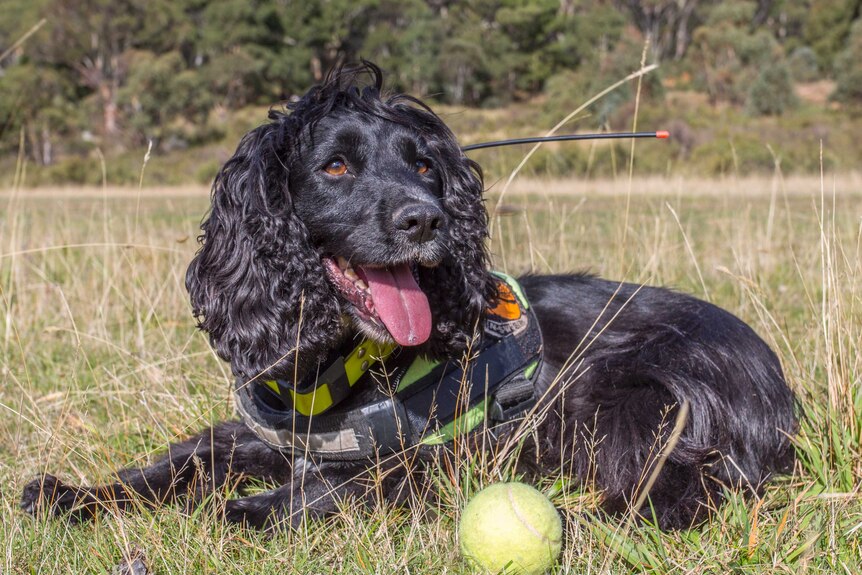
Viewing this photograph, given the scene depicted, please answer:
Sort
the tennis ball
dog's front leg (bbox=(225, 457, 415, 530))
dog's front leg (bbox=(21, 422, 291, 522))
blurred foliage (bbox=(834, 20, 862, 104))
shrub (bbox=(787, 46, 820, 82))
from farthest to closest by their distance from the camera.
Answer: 1. shrub (bbox=(787, 46, 820, 82))
2. blurred foliage (bbox=(834, 20, 862, 104))
3. dog's front leg (bbox=(21, 422, 291, 522))
4. dog's front leg (bbox=(225, 457, 415, 530))
5. the tennis ball

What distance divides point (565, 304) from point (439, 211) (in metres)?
1.06

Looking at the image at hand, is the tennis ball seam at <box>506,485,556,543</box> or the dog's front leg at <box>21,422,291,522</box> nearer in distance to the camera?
the tennis ball seam at <box>506,485,556,543</box>

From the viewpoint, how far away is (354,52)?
3206cm

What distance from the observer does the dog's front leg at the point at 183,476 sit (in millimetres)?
2686

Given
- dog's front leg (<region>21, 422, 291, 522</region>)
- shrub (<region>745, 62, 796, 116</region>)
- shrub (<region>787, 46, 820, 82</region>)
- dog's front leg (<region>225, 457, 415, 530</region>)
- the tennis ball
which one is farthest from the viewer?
shrub (<region>787, 46, 820, 82</region>)

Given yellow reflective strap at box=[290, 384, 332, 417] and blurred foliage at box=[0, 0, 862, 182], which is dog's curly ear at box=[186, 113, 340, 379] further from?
blurred foliage at box=[0, 0, 862, 182]

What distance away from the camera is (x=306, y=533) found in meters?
2.31

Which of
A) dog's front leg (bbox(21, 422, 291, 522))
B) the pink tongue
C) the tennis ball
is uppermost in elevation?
the pink tongue

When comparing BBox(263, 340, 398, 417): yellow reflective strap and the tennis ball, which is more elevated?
BBox(263, 340, 398, 417): yellow reflective strap

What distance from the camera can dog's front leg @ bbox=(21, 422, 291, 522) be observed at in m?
2.69

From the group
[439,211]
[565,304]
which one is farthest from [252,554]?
[565,304]

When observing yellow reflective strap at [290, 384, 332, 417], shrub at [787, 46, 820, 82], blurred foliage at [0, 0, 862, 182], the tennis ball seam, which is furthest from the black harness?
shrub at [787, 46, 820, 82]

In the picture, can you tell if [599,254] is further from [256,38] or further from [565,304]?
[256,38]

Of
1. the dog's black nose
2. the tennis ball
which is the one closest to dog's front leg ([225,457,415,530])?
the tennis ball
